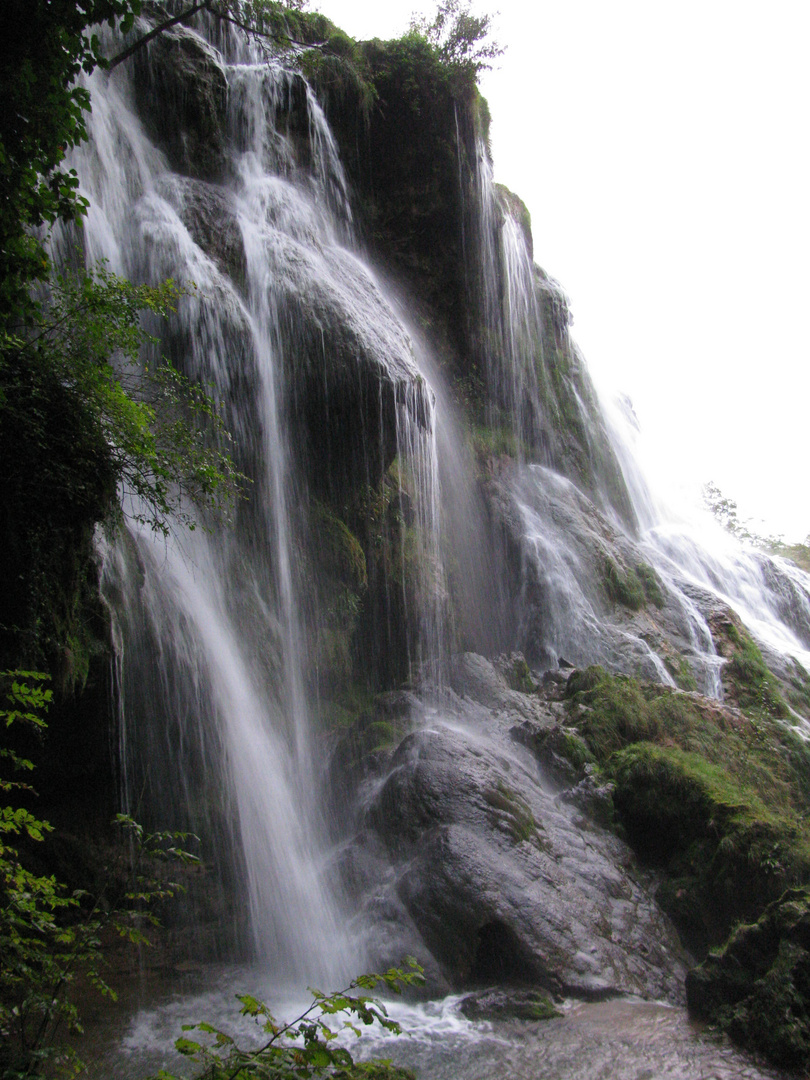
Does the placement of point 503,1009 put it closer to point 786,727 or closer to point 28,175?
point 28,175

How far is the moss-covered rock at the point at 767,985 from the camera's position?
4.75 metres

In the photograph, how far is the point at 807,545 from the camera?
29.2 metres

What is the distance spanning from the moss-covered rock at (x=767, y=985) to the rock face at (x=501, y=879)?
62cm

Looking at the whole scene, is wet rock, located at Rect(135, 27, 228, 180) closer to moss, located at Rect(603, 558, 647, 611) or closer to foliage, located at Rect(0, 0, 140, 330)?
foliage, located at Rect(0, 0, 140, 330)

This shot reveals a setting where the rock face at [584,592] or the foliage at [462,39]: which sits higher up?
the foliage at [462,39]

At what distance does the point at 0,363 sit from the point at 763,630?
54.1 feet

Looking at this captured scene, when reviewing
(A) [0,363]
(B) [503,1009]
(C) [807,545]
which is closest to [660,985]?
(B) [503,1009]

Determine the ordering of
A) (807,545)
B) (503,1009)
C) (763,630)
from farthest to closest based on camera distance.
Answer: (807,545) < (763,630) < (503,1009)

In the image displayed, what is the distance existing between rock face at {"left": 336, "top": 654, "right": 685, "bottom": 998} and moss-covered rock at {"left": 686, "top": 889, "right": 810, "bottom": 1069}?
2.03ft

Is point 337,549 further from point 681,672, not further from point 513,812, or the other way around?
point 681,672

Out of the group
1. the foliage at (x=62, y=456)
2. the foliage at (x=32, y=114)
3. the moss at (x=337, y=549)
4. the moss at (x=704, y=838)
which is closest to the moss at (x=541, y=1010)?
the moss at (x=704, y=838)

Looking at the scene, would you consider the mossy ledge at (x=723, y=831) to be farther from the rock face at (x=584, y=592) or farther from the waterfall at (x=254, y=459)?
the waterfall at (x=254, y=459)

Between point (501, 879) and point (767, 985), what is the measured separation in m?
2.16

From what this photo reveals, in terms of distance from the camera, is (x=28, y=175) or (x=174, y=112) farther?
(x=174, y=112)
